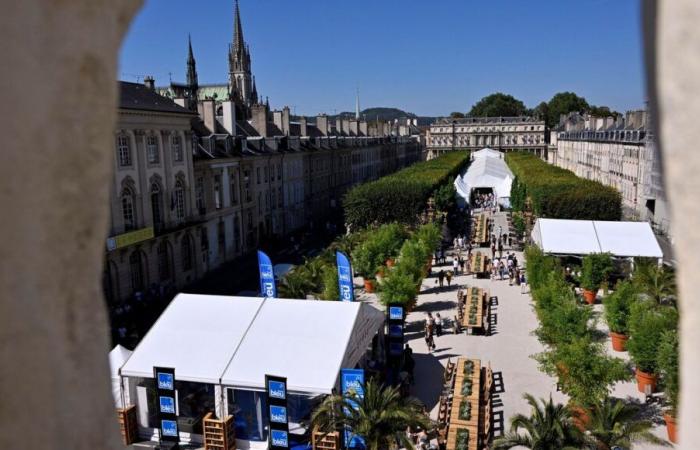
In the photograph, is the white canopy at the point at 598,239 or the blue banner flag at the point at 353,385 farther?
the white canopy at the point at 598,239

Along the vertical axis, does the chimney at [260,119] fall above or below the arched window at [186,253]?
above

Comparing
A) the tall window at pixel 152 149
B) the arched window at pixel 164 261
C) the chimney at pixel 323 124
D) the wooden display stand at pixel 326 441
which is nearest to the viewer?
the wooden display stand at pixel 326 441

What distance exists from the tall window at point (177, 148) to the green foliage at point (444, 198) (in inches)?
707

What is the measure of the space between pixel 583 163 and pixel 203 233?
160 ft

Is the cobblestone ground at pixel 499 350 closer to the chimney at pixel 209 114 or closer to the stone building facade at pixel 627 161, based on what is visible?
the stone building facade at pixel 627 161

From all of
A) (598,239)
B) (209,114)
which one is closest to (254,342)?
(598,239)

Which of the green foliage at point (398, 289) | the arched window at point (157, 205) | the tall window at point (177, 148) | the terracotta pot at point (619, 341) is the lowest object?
the terracotta pot at point (619, 341)

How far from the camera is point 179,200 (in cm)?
3122

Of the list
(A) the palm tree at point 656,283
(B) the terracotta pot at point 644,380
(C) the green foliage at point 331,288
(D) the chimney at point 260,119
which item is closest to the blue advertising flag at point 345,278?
(C) the green foliage at point 331,288

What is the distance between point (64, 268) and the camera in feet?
6.51

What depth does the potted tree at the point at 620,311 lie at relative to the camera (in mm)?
18953

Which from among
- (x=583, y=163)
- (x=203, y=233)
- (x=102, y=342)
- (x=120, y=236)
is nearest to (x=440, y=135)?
(x=583, y=163)

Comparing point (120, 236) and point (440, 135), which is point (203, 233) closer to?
point (120, 236)

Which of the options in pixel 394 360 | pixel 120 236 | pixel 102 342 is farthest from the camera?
pixel 120 236
